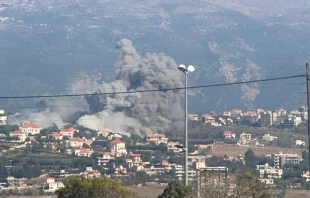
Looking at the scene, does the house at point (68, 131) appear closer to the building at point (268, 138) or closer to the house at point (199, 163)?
the building at point (268, 138)

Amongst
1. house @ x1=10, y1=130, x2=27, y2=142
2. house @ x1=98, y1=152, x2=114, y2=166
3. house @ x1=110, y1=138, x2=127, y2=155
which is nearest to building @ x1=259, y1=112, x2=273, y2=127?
house @ x1=110, y1=138, x2=127, y2=155

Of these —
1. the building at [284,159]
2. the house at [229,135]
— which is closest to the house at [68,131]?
the house at [229,135]

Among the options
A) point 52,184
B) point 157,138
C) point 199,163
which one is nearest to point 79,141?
point 157,138

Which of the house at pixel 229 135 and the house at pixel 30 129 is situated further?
the house at pixel 229 135

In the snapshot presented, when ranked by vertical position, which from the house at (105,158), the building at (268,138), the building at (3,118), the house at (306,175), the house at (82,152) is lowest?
the house at (306,175)

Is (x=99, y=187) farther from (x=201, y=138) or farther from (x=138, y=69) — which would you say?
(x=138, y=69)

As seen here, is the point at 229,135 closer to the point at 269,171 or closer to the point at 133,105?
the point at 133,105

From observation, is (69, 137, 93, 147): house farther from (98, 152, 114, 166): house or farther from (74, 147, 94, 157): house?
(98, 152, 114, 166): house
